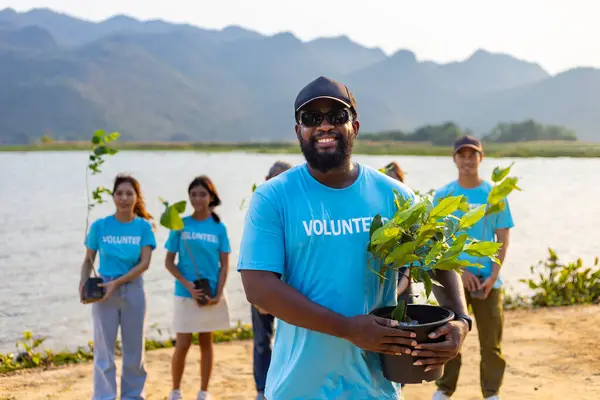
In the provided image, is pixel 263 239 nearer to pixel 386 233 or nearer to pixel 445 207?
pixel 386 233

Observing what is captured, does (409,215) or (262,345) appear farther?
(262,345)

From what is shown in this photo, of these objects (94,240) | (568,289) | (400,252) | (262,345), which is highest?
(400,252)

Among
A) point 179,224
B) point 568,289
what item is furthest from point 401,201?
point 568,289

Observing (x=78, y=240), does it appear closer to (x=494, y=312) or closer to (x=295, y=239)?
(x=494, y=312)

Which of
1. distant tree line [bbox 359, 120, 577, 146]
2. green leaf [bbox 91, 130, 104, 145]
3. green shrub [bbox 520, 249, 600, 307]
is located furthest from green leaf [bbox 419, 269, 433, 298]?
distant tree line [bbox 359, 120, 577, 146]

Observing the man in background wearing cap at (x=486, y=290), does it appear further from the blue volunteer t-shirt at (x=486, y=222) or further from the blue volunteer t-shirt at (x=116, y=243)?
the blue volunteer t-shirt at (x=116, y=243)

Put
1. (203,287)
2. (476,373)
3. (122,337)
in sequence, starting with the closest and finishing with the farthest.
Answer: (122,337) < (203,287) < (476,373)

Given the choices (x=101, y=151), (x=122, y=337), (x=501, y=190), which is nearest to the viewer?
(x=501, y=190)

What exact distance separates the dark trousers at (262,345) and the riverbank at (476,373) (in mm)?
689

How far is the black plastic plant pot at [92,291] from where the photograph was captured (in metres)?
4.94

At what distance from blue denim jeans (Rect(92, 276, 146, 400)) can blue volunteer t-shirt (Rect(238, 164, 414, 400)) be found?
3186mm

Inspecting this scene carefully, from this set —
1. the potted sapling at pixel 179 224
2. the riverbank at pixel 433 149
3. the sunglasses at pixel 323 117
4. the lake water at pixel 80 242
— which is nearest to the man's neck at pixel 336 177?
the sunglasses at pixel 323 117

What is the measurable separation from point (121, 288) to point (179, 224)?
69cm

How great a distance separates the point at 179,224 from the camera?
5.18 meters
